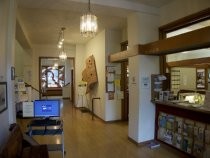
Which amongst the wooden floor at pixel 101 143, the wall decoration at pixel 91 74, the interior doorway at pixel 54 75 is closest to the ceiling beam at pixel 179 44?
the wooden floor at pixel 101 143

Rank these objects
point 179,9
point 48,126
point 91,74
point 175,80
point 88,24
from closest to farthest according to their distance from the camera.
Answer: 1. point 88,24
2. point 48,126
3. point 179,9
4. point 175,80
5. point 91,74

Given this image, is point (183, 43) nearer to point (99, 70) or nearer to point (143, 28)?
point (143, 28)

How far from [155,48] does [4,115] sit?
9.11ft

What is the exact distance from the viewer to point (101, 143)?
173 inches

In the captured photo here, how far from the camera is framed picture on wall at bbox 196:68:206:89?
4.51 m

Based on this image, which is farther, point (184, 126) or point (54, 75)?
point (54, 75)

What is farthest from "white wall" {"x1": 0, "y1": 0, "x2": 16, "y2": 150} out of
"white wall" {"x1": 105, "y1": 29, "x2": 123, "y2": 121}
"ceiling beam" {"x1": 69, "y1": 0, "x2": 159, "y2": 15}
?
"white wall" {"x1": 105, "y1": 29, "x2": 123, "y2": 121}

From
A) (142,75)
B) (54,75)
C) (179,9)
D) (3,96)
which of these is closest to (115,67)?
(142,75)

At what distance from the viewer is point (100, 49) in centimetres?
660

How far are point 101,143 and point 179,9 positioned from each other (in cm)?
312

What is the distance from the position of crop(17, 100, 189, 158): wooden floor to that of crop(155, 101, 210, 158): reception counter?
0.74ft

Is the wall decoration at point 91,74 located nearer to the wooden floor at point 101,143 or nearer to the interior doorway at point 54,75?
the wooden floor at point 101,143

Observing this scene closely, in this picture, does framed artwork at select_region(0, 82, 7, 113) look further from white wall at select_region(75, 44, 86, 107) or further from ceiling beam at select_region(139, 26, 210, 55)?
white wall at select_region(75, 44, 86, 107)

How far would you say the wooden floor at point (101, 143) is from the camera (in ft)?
12.2
